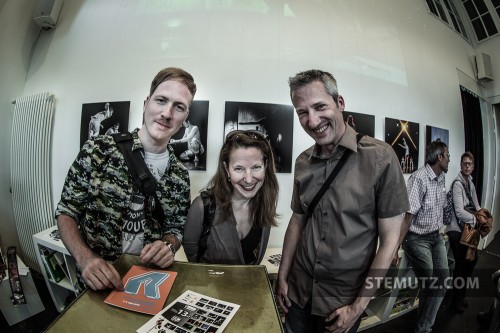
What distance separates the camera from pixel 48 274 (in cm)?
86

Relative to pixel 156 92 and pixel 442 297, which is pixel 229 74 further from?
pixel 442 297

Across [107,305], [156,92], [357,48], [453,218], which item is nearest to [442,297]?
[453,218]

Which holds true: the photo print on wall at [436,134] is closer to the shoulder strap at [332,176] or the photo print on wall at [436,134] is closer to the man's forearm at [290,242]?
the shoulder strap at [332,176]

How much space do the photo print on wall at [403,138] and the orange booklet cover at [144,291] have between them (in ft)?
3.20

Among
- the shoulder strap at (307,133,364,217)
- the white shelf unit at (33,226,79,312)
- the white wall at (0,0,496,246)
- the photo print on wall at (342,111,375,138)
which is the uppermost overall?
the white wall at (0,0,496,246)

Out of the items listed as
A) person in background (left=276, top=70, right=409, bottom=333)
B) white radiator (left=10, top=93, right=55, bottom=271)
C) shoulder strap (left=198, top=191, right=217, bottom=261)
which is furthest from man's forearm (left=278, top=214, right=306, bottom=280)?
white radiator (left=10, top=93, right=55, bottom=271)

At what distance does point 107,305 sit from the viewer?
0.55 m

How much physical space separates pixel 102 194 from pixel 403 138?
1.24 meters

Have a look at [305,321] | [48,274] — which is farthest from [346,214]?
[48,274]

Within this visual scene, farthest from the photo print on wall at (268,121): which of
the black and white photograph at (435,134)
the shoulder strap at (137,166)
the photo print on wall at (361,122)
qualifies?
the black and white photograph at (435,134)

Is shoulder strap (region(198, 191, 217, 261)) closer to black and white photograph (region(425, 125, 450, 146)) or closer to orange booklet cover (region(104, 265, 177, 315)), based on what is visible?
orange booklet cover (region(104, 265, 177, 315))

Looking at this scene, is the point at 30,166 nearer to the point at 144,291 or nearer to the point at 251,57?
the point at 144,291

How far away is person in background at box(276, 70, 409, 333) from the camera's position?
765 mm

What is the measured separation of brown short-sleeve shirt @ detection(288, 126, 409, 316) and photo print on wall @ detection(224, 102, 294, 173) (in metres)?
0.14
